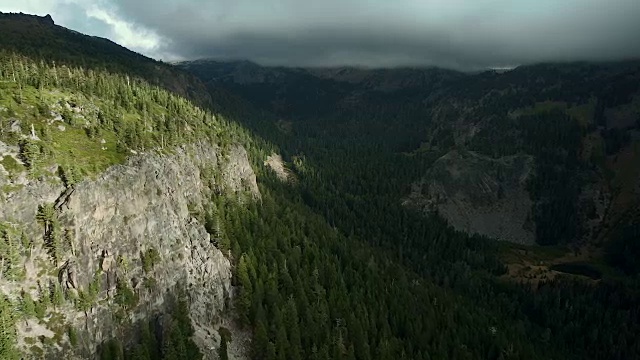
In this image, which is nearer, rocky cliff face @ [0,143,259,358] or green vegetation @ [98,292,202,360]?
rocky cliff face @ [0,143,259,358]

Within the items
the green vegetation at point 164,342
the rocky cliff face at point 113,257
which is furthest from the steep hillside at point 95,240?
the green vegetation at point 164,342

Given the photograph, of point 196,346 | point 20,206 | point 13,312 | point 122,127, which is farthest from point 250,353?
point 122,127

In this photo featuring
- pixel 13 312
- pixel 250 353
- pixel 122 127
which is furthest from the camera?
pixel 122 127

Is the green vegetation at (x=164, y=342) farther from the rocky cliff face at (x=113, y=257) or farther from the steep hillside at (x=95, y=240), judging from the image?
the rocky cliff face at (x=113, y=257)

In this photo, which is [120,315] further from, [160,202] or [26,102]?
[26,102]

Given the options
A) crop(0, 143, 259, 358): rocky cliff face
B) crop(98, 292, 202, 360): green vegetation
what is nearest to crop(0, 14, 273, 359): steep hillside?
crop(0, 143, 259, 358): rocky cliff face

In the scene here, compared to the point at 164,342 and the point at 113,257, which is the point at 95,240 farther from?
the point at 164,342

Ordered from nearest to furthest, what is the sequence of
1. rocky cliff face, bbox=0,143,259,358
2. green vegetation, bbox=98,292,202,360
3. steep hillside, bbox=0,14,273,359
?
1. steep hillside, bbox=0,14,273,359
2. rocky cliff face, bbox=0,143,259,358
3. green vegetation, bbox=98,292,202,360

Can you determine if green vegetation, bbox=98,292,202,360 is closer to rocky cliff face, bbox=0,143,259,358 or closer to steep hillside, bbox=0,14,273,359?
steep hillside, bbox=0,14,273,359
